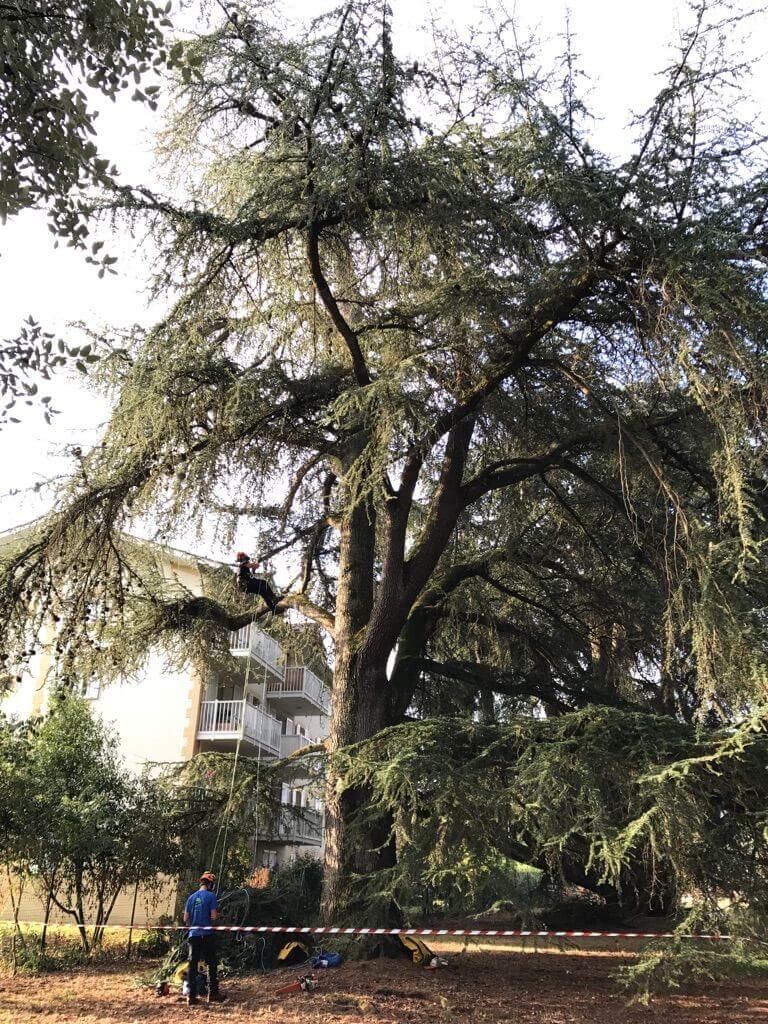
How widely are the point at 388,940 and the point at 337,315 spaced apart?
7.92 meters

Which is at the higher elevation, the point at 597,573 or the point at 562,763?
the point at 597,573

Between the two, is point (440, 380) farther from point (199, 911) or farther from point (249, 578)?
point (199, 911)

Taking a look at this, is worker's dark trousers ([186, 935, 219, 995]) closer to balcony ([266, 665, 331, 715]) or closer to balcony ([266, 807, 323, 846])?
balcony ([266, 807, 323, 846])

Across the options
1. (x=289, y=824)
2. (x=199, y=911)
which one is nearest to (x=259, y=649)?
(x=289, y=824)

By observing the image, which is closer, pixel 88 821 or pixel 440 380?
pixel 440 380

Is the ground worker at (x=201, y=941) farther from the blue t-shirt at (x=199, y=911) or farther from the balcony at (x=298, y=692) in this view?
the balcony at (x=298, y=692)

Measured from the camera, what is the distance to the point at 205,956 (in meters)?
8.79

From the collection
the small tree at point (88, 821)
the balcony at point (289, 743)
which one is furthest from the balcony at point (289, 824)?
the balcony at point (289, 743)

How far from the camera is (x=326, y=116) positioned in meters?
8.00

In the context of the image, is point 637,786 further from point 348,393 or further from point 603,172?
point 603,172

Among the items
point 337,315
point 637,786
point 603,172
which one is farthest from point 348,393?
point 637,786

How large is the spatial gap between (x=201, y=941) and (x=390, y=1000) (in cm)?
218

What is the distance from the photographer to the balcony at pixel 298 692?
98.2 feet

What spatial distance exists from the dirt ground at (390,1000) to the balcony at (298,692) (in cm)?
1924
